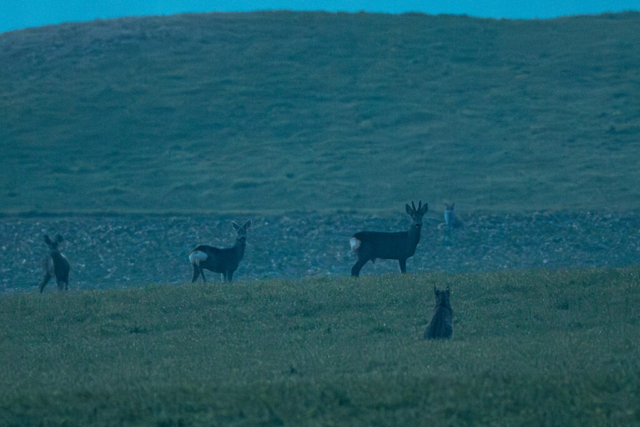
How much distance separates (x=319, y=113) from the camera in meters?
48.0

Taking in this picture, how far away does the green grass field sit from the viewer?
809cm

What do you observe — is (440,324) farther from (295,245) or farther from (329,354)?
(295,245)

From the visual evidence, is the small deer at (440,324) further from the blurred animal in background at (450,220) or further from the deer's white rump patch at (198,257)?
the blurred animal in background at (450,220)

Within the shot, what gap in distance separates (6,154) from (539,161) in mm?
27769

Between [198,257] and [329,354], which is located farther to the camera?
[198,257]

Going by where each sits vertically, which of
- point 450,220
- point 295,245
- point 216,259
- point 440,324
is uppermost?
point 450,220

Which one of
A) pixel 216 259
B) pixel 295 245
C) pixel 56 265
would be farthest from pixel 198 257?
pixel 295 245

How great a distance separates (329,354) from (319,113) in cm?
3800

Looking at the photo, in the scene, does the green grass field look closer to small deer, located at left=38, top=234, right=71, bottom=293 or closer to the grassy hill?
small deer, located at left=38, top=234, right=71, bottom=293

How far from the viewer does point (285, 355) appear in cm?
1095

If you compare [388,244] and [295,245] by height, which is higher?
[388,244]

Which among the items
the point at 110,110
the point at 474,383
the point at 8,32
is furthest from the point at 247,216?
the point at 8,32

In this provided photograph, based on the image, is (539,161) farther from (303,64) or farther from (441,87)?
(303,64)

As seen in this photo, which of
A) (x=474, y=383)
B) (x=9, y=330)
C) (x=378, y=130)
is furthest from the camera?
(x=378, y=130)
